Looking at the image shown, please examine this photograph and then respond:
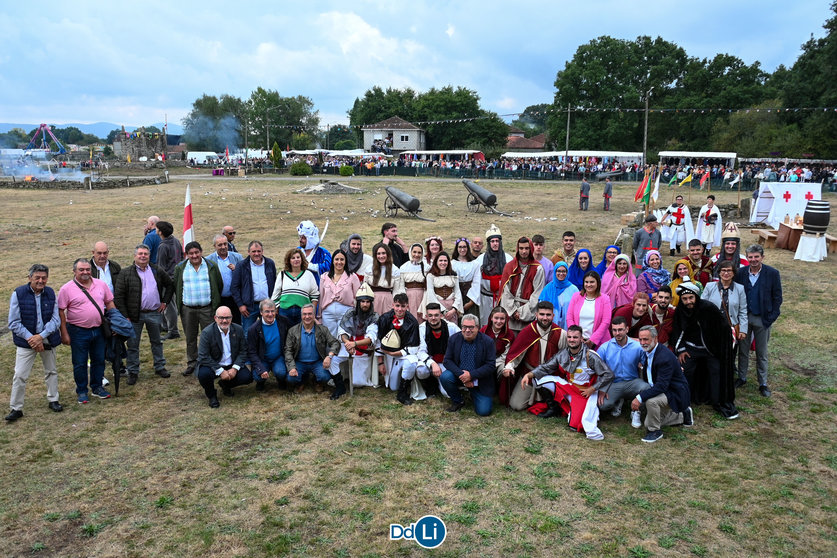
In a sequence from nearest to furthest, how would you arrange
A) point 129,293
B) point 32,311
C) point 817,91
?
point 32,311, point 129,293, point 817,91

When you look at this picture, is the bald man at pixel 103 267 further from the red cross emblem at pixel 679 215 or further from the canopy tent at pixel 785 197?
the canopy tent at pixel 785 197

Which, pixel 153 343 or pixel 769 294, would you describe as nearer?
pixel 769 294

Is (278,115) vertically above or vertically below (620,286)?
above

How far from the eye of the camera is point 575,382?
6219mm

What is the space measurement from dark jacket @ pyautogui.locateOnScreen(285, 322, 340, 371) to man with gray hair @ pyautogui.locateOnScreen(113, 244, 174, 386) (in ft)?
6.01

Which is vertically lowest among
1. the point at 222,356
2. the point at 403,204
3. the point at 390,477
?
the point at 390,477

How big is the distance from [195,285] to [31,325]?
1786mm

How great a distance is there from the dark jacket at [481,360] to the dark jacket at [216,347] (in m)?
2.34

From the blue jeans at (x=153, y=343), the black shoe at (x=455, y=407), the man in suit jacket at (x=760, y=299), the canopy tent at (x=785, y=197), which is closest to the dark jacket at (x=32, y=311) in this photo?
the blue jeans at (x=153, y=343)

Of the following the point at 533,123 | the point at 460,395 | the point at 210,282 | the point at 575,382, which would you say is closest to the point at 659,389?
the point at 575,382

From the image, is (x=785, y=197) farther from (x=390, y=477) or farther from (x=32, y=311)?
(x=32, y=311)

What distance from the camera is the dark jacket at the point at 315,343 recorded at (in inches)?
269

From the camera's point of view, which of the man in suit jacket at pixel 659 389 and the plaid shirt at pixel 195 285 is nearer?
the man in suit jacket at pixel 659 389

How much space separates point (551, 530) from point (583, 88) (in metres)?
64.4
